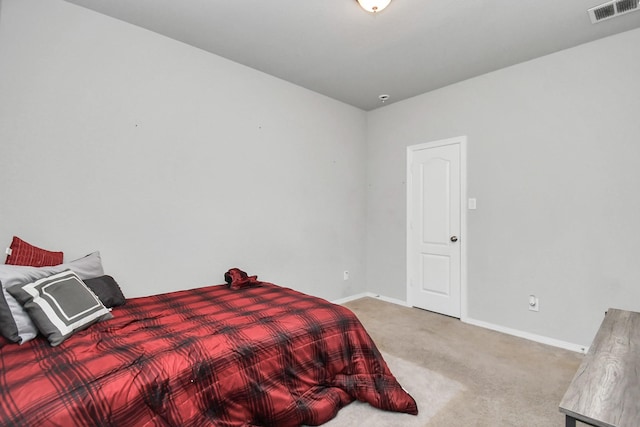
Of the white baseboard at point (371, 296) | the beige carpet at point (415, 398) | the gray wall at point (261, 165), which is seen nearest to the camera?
the beige carpet at point (415, 398)

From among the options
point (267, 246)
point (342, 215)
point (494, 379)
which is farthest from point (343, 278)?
point (494, 379)

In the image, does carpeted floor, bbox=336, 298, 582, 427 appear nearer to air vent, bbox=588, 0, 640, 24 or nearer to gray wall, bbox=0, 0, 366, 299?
gray wall, bbox=0, 0, 366, 299

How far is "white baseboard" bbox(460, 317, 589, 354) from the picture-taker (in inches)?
113

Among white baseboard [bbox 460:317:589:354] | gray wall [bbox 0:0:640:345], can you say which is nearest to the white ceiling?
gray wall [bbox 0:0:640:345]

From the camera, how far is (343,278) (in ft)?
14.2

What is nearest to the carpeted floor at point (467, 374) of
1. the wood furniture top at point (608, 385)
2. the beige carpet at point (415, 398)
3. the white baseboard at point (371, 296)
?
the beige carpet at point (415, 398)

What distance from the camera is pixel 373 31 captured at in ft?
8.68

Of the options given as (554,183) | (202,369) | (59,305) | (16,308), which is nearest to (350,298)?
(554,183)

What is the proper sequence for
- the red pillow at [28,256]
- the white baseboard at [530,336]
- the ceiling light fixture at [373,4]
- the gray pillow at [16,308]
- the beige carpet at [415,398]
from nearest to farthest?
the gray pillow at [16,308] → the beige carpet at [415,398] → the red pillow at [28,256] → the ceiling light fixture at [373,4] → the white baseboard at [530,336]

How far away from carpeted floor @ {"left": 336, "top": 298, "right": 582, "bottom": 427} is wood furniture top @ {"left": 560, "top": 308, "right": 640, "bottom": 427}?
69 centimetres

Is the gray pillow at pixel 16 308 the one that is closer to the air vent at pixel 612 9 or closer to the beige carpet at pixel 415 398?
the beige carpet at pixel 415 398

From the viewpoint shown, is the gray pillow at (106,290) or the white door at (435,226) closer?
the gray pillow at (106,290)

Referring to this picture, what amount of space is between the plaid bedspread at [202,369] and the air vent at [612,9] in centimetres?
286

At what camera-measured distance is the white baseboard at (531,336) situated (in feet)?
9.38
